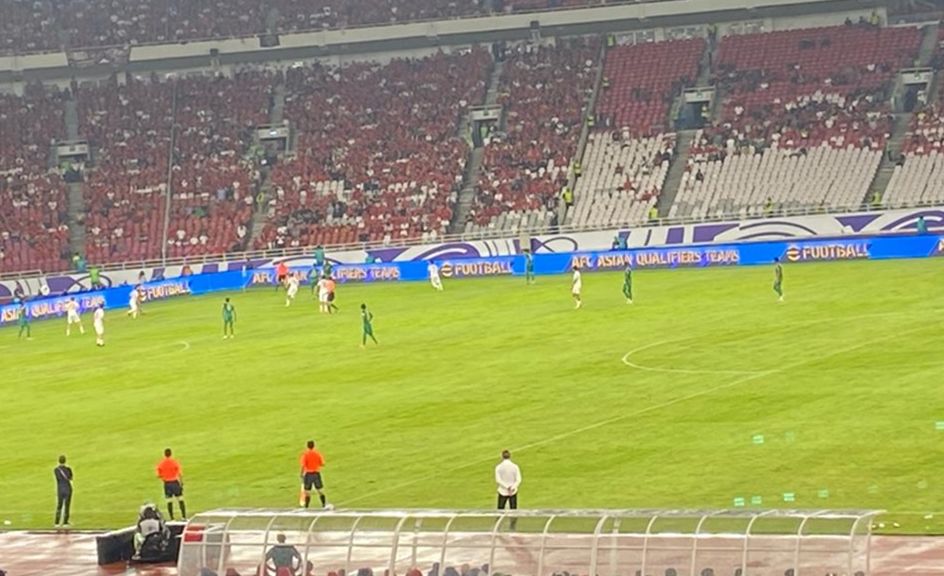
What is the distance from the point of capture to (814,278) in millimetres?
70688

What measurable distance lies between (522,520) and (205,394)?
29.0m

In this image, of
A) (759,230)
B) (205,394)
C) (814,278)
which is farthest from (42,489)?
(759,230)

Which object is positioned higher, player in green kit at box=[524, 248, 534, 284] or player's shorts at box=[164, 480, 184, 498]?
player in green kit at box=[524, 248, 534, 284]

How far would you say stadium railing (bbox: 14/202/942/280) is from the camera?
86.1 metres

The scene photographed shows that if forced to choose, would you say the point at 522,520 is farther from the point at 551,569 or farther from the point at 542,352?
the point at 542,352

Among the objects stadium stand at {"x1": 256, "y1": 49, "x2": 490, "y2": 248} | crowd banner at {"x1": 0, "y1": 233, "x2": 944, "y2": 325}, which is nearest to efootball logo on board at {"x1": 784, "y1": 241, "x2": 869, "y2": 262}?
crowd banner at {"x1": 0, "y1": 233, "x2": 944, "y2": 325}

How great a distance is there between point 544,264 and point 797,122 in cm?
1797

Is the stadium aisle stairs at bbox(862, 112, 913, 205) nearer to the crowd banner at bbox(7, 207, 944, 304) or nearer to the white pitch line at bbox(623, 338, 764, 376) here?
the crowd banner at bbox(7, 207, 944, 304)

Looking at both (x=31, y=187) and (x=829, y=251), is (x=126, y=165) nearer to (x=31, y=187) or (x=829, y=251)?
(x=31, y=187)

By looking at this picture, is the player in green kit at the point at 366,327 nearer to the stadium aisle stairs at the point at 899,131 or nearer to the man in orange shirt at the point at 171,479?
the man in orange shirt at the point at 171,479

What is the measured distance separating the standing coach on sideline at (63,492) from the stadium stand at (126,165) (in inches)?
2449

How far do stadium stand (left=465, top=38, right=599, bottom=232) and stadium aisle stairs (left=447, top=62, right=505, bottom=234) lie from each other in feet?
1.42

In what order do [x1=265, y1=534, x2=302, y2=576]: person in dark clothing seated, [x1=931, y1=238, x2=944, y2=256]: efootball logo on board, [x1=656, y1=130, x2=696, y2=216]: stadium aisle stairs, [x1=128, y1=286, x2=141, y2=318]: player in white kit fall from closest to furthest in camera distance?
[x1=265, y1=534, x2=302, y2=576]: person in dark clothing seated < [x1=931, y1=238, x2=944, y2=256]: efootball logo on board < [x1=128, y1=286, x2=141, y2=318]: player in white kit < [x1=656, y1=130, x2=696, y2=216]: stadium aisle stairs

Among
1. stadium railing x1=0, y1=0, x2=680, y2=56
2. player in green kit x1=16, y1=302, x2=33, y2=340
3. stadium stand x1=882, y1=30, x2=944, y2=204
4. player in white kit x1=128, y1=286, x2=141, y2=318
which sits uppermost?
stadium railing x1=0, y1=0, x2=680, y2=56
